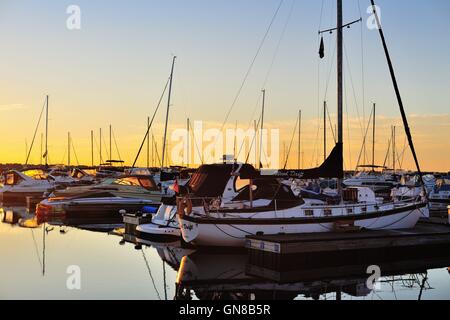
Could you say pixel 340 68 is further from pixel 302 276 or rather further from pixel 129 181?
pixel 129 181

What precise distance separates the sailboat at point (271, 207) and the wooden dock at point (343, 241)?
2.76 ft

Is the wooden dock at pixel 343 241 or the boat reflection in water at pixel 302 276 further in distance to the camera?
the wooden dock at pixel 343 241

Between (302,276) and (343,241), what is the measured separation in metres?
2.27

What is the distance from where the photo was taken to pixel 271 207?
68.3 ft

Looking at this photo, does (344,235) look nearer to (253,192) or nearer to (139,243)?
(253,192)

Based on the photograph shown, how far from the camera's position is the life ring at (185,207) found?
21.0 metres

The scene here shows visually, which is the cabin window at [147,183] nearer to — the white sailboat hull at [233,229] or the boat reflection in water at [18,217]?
the boat reflection in water at [18,217]

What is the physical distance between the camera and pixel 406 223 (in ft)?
76.6

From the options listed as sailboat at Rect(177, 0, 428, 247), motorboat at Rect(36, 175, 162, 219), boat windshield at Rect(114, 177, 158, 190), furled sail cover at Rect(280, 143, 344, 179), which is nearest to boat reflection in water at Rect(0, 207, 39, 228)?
motorboat at Rect(36, 175, 162, 219)

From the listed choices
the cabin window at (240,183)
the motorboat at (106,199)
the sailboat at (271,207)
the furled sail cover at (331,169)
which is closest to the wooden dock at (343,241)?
the sailboat at (271,207)
